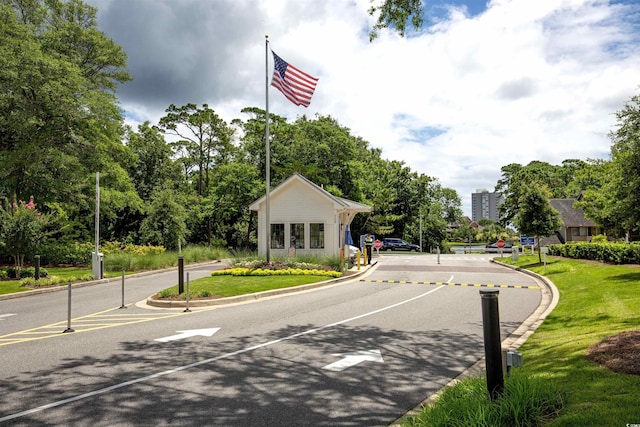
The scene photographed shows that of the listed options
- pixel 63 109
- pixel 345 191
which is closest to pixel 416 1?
pixel 63 109

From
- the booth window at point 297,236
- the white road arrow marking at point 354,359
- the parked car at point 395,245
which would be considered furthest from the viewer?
the parked car at point 395,245

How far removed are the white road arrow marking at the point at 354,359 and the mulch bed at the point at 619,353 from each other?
10.2ft

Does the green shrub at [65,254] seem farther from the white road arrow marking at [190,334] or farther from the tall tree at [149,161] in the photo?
the white road arrow marking at [190,334]

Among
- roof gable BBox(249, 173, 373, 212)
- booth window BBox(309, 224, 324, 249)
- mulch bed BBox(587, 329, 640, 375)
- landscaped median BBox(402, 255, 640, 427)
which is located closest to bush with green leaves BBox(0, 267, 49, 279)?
roof gable BBox(249, 173, 373, 212)

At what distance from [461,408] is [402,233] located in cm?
6101

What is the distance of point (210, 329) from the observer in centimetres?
1016

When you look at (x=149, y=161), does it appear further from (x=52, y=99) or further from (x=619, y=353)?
(x=619, y=353)

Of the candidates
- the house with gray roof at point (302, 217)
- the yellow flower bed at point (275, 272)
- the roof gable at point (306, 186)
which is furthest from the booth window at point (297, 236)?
the yellow flower bed at point (275, 272)

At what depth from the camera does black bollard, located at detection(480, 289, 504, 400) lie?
4.62 meters

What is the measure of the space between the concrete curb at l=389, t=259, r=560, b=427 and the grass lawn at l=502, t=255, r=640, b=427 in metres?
0.19

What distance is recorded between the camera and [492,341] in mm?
4680

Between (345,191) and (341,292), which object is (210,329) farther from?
(345,191)

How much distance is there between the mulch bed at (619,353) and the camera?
5.61 m

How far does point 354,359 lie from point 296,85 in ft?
51.4
